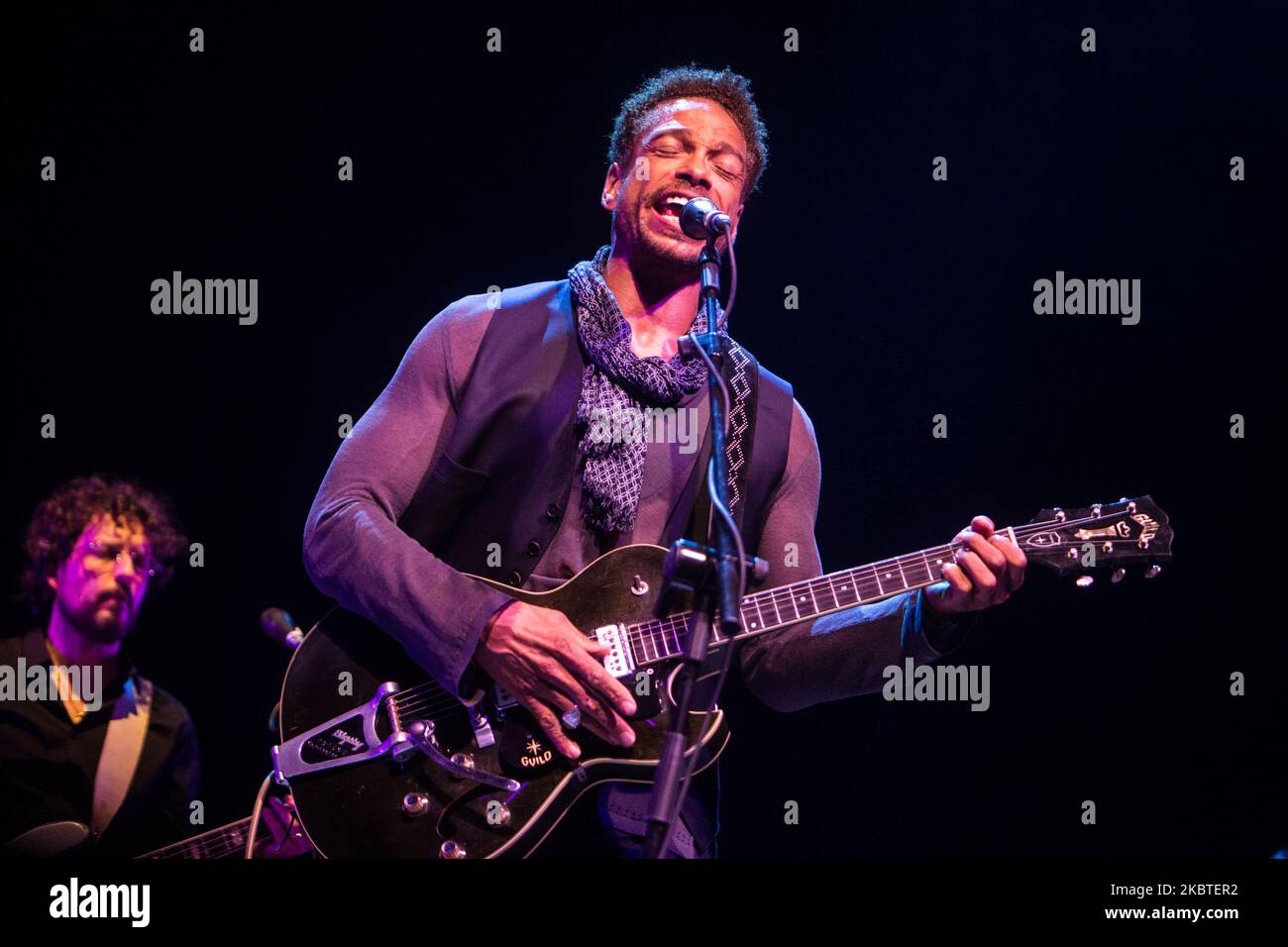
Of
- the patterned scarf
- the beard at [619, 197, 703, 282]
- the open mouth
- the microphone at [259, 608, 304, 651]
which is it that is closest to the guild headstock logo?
the patterned scarf

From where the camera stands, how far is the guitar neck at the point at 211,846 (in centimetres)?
292

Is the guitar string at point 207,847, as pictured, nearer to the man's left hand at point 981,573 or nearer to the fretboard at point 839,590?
the fretboard at point 839,590

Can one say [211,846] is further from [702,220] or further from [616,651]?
[702,220]

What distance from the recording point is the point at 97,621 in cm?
348

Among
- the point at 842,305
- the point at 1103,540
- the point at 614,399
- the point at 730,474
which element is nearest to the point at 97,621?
the point at 614,399

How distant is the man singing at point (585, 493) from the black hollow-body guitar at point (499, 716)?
0.08 meters

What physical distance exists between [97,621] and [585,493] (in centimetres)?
187

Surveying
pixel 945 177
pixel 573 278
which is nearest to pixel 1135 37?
pixel 945 177

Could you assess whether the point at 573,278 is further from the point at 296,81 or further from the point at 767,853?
the point at 767,853

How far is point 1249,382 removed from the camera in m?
3.63

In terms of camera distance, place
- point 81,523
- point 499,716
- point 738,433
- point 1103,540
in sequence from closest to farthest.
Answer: point 499,716
point 1103,540
point 738,433
point 81,523

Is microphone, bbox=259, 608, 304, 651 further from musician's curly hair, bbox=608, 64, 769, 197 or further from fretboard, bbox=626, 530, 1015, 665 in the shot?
musician's curly hair, bbox=608, 64, 769, 197

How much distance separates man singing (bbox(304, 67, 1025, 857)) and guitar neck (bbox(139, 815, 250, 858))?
924 millimetres
